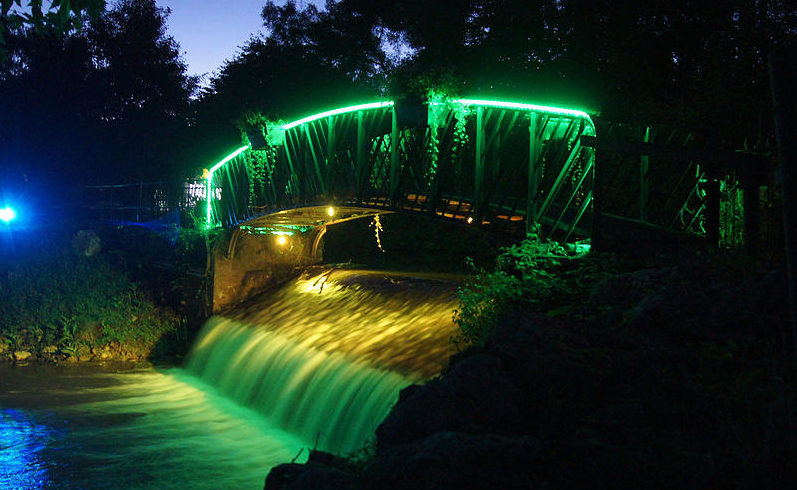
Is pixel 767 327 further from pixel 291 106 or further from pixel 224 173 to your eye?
pixel 291 106

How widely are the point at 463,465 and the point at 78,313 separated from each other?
17.0 m

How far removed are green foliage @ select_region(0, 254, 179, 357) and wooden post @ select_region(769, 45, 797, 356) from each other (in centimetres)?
1663

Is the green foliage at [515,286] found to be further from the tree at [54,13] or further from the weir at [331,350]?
the tree at [54,13]

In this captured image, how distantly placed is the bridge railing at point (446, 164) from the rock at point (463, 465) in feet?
17.5

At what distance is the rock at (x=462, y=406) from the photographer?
608cm

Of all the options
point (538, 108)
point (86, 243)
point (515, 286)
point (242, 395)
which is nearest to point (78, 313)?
point (86, 243)

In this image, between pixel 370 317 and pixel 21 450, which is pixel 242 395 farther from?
pixel 21 450

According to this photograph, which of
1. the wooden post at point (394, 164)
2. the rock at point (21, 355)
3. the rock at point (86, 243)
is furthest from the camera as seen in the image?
the rock at point (86, 243)

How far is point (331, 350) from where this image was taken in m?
13.3

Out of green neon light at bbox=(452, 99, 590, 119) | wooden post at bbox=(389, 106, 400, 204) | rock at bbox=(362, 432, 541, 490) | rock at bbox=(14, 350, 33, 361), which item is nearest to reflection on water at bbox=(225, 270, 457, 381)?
wooden post at bbox=(389, 106, 400, 204)

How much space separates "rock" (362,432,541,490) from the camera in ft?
17.2

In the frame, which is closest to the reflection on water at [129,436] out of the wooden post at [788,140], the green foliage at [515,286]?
the green foliage at [515,286]

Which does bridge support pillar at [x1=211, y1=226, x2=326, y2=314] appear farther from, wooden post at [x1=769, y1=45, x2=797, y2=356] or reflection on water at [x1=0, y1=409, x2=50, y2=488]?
wooden post at [x1=769, y1=45, x2=797, y2=356]

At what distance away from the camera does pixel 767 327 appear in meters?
6.31
